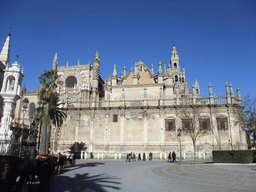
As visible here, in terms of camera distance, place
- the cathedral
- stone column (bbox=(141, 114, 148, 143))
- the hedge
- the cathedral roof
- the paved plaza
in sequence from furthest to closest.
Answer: the cathedral roof → stone column (bbox=(141, 114, 148, 143)) → the cathedral → the hedge → the paved plaza

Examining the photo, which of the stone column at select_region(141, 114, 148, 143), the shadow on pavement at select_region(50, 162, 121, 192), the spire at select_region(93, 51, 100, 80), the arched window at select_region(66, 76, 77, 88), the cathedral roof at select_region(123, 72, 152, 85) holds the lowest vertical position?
the shadow on pavement at select_region(50, 162, 121, 192)

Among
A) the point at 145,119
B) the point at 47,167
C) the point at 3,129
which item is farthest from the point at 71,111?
the point at 47,167

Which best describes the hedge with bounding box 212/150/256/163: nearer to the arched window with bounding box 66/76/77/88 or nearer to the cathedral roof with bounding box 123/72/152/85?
the cathedral roof with bounding box 123/72/152/85

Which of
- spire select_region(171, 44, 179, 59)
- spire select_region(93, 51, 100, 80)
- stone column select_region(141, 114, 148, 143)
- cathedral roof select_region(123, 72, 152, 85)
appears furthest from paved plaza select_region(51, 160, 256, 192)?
spire select_region(171, 44, 179, 59)

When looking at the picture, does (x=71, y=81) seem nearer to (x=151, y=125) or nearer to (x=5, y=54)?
(x=5, y=54)

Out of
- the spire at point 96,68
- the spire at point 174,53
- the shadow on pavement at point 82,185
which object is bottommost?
the shadow on pavement at point 82,185

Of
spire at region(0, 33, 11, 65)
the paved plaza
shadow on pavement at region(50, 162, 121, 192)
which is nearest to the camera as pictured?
shadow on pavement at region(50, 162, 121, 192)

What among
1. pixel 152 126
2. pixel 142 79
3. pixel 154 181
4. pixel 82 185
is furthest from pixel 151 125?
pixel 82 185

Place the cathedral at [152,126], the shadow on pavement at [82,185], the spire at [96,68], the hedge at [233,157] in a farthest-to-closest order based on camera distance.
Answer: the spire at [96,68]
the cathedral at [152,126]
the hedge at [233,157]
the shadow on pavement at [82,185]

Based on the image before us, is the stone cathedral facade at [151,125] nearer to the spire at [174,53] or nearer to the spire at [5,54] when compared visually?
the spire at [5,54]

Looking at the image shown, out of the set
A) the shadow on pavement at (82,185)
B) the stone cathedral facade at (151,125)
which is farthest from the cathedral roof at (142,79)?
the shadow on pavement at (82,185)

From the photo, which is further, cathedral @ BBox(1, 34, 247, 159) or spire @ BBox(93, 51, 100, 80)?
spire @ BBox(93, 51, 100, 80)

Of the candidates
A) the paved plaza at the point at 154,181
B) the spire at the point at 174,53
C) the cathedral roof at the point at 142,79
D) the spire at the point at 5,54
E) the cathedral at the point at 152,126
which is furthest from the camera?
the spire at the point at 174,53

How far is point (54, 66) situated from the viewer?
5472 cm
